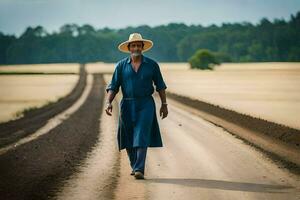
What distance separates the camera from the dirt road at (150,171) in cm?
781

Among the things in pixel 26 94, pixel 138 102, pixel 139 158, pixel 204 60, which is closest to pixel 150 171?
pixel 139 158

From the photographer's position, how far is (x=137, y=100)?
9227mm

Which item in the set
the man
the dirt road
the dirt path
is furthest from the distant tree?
the man

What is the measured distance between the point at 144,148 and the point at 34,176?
1.79m

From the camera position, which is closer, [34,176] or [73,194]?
[73,194]

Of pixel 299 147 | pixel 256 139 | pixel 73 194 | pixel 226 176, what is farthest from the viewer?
pixel 256 139

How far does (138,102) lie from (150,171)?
1.21m

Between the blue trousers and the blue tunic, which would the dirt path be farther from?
the blue tunic

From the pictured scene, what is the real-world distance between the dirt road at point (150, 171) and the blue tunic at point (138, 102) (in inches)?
23.8

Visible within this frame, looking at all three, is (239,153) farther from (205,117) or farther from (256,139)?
(205,117)

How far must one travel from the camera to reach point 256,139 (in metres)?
13.8

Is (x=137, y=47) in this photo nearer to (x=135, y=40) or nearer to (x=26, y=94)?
(x=135, y=40)

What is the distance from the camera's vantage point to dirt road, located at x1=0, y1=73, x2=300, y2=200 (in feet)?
25.6

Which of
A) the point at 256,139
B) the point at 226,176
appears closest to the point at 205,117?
the point at 256,139
